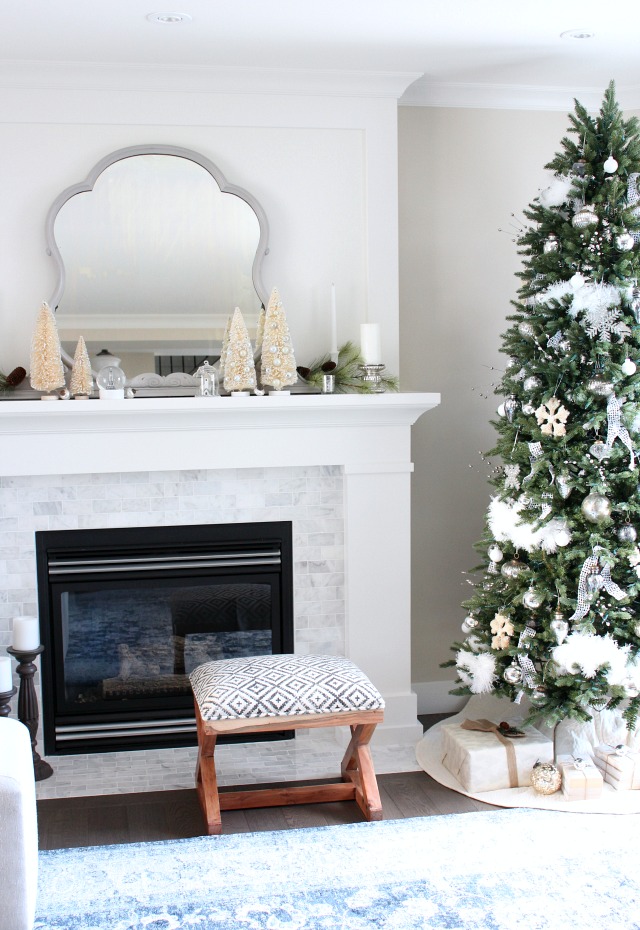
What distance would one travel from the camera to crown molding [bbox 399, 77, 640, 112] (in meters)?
3.70

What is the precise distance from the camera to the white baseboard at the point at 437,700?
398 centimetres

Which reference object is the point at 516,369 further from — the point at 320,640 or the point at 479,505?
the point at 320,640

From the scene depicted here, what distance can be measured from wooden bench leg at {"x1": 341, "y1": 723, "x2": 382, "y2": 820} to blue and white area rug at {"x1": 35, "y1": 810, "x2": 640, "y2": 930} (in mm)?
59

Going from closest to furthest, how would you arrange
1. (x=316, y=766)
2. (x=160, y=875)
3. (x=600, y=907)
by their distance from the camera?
(x=600, y=907), (x=160, y=875), (x=316, y=766)

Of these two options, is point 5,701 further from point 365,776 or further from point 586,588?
point 586,588

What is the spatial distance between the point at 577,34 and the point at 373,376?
1.32 m

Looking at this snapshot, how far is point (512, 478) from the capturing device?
3.20 metres

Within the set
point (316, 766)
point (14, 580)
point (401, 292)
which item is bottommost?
point (316, 766)

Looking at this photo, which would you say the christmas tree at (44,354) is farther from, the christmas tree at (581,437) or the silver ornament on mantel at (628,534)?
the silver ornament on mantel at (628,534)

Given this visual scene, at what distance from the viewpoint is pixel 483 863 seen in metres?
2.67

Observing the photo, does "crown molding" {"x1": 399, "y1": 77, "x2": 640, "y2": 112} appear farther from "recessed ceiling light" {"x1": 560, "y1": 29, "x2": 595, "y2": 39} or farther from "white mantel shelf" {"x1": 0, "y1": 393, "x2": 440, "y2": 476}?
"white mantel shelf" {"x1": 0, "y1": 393, "x2": 440, "y2": 476}

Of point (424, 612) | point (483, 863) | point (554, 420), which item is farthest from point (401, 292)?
point (483, 863)

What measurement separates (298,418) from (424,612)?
41.6 inches

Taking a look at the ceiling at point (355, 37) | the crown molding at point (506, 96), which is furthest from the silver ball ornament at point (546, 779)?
the crown molding at point (506, 96)
